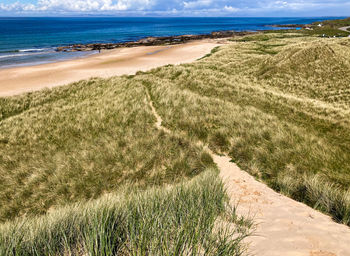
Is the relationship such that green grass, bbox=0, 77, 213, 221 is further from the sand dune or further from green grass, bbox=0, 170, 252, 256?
green grass, bbox=0, 170, 252, 256

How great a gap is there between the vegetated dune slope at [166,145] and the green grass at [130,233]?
2100mm

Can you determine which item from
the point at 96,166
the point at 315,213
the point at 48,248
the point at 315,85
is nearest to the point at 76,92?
the point at 96,166

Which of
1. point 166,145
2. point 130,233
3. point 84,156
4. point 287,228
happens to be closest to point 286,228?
point 287,228

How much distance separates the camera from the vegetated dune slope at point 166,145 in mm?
5199

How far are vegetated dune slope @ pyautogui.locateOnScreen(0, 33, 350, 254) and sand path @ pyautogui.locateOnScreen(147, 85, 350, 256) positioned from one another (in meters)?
0.39

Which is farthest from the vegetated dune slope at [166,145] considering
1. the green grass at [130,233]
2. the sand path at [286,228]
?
the green grass at [130,233]

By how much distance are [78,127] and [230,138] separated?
705cm

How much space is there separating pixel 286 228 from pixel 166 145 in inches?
181

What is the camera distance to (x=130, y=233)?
2.49 metres

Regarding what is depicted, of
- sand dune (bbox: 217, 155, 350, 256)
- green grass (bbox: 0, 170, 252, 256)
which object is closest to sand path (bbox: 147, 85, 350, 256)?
sand dune (bbox: 217, 155, 350, 256)

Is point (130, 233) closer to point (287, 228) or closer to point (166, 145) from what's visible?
point (287, 228)

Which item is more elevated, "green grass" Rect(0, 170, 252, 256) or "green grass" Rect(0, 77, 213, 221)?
"green grass" Rect(0, 170, 252, 256)

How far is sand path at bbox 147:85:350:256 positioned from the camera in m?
2.74

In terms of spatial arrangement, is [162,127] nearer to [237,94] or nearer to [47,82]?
[237,94]
